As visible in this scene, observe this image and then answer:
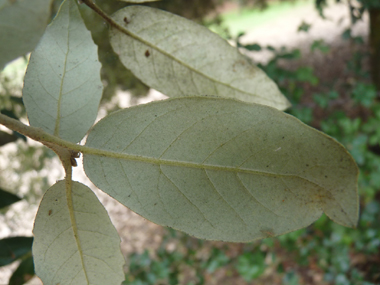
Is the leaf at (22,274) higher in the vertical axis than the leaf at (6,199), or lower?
lower

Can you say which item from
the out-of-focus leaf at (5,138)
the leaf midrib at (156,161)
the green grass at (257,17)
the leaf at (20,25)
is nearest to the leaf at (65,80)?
the leaf midrib at (156,161)

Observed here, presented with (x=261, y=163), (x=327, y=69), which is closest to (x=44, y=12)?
(x=261, y=163)

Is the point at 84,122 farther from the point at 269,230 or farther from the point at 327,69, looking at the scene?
the point at 327,69

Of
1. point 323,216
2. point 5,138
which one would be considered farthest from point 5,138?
point 323,216

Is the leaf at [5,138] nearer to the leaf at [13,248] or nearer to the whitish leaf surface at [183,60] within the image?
the leaf at [13,248]

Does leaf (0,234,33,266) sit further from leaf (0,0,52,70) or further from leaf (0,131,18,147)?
leaf (0,0,52,70)

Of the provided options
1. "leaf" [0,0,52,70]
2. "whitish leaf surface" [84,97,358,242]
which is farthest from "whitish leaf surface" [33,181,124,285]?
"leaf" [0,0,52,70]

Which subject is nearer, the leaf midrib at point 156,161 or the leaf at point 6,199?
the leaf midrib at point 156,161
